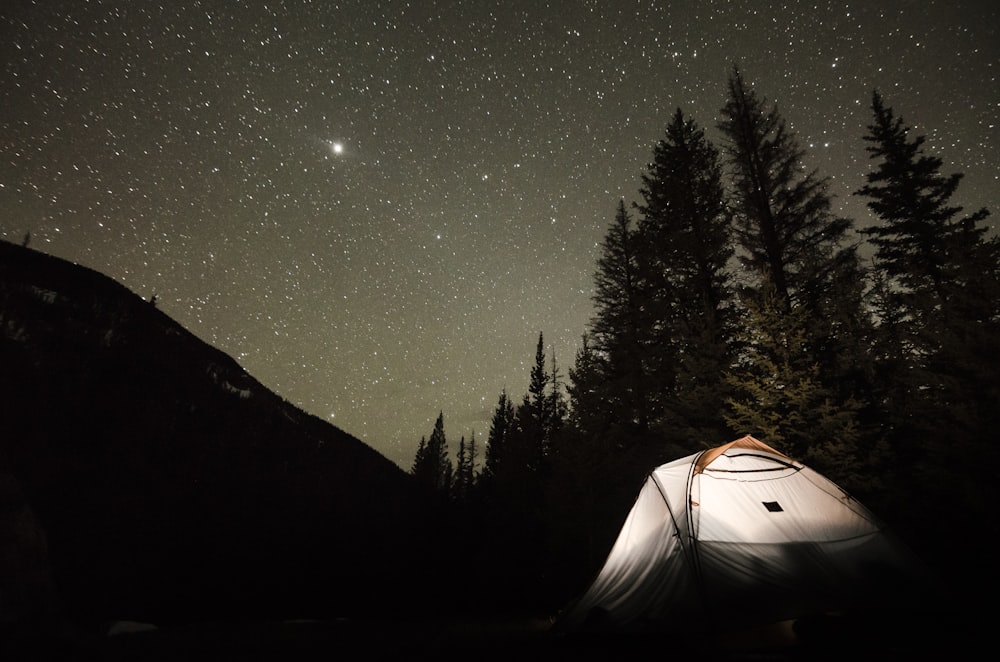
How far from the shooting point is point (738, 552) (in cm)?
500

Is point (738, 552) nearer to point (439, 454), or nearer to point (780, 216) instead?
point (780, 216)

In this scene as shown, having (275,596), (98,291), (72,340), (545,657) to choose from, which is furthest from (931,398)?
(98,291)

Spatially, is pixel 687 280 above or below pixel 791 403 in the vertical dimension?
above

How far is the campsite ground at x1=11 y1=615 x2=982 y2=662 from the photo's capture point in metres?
3.93

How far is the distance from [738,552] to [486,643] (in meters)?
3.80

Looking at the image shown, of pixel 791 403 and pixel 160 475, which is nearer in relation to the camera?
pixel 791 403

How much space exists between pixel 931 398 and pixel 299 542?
21.6m

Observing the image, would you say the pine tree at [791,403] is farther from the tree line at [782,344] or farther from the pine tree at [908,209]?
the pine tree at [908,209]

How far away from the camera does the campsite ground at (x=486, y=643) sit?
393 centimetres

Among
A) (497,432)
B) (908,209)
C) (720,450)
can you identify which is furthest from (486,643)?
(497,432)

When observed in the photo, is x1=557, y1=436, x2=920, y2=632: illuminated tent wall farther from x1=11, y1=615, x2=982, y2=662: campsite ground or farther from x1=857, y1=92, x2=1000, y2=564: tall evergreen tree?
x1=857, y1=92, x2=1000, y2=564: tall evergreen tree

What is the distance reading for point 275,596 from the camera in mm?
14125

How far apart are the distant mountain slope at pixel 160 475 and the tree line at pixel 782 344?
376 inches

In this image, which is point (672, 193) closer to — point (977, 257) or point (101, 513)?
point (977, 257)
